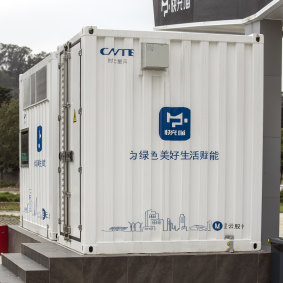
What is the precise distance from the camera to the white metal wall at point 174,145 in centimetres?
689

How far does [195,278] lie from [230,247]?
55 cm

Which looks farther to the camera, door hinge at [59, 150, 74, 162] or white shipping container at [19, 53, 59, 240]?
white shipping container at [19, 53, 59, 240]

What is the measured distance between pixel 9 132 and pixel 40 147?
47.8 m

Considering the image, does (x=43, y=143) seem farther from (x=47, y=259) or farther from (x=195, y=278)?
(x=195, y=278)

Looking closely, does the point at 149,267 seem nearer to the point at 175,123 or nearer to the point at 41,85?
the point at 175,123

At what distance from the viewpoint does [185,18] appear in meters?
10.4

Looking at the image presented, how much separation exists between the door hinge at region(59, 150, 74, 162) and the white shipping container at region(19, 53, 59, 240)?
466 millimetres

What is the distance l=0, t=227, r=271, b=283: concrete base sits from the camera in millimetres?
6617

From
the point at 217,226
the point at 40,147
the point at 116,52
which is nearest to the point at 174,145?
the point at 217,226

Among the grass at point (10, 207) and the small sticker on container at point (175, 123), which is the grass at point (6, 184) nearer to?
the grass at point (10, 207)

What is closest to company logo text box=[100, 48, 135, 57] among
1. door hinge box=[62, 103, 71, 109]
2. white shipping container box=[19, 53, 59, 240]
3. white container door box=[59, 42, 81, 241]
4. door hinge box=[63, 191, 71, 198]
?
white container door box=[59, 42, 81, 241]

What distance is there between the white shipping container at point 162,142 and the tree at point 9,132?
4933cm

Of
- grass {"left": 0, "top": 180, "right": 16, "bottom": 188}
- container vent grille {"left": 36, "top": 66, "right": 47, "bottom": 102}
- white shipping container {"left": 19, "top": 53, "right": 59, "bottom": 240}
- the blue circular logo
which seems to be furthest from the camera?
grass {"left": 0, "top": 180, "right": 16, "bottom": 188}

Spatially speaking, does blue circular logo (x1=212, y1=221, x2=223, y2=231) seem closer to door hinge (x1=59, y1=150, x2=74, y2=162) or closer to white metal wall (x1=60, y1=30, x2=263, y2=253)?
white metal wall (x1=60, y1=30, x2=263, y2=253)
